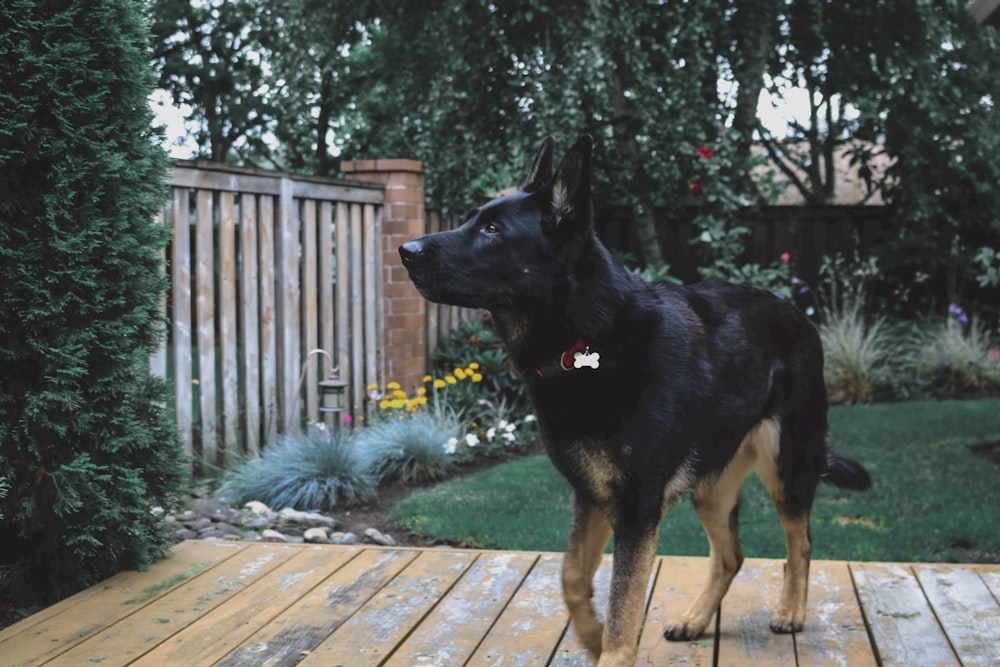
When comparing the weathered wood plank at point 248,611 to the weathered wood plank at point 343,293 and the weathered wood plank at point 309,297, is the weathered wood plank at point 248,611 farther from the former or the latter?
the weathered wood plank at point 343,293

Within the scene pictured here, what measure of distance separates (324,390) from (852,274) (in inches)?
281

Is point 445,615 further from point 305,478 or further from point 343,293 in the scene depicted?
point 343,293

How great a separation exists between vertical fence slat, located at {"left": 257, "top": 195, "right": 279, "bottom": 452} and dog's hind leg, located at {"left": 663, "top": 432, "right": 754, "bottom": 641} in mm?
3643

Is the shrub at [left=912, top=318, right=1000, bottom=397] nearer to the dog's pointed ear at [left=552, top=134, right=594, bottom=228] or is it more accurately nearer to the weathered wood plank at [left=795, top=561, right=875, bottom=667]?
the weathered wood plank at [left=795, top=561, right=875, bottom=667]

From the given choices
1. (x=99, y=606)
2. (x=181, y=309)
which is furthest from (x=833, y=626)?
(x=181, y=309)

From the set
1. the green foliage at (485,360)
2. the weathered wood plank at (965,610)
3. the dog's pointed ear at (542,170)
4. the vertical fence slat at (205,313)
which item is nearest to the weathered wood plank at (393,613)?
the dog's pointed ear at (542,170)

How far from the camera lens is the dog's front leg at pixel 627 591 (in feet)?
8.75

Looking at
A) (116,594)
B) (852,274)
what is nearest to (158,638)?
(116,594)

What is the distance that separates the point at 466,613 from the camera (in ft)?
10.9

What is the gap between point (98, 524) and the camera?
3.55m

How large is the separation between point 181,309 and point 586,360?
11.8 feet

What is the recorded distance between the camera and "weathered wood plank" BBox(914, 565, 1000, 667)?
9.72ft

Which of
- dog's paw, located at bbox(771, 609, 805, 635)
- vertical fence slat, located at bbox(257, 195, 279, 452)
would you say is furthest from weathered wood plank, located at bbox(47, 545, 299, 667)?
vertical fence slat, located at bbox(257, 195, 279, 452)

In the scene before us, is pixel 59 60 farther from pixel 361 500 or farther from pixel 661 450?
pixel 361 500
